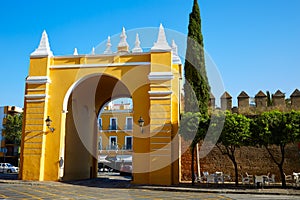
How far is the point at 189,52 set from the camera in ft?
68.1

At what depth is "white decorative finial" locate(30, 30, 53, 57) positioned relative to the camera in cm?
1916

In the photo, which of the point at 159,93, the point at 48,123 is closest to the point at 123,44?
the point at 159,93

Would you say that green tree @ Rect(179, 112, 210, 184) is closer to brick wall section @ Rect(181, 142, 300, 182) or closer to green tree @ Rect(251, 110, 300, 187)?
green tree @ Rect(251, 110, 300, 187)

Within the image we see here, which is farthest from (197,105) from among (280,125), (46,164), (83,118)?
(46,164)

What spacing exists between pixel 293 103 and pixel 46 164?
1454cm

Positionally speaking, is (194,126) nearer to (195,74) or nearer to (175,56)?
(195,74)

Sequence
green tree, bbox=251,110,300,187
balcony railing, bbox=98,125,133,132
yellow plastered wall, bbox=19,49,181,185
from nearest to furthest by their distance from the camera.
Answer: green tree, bbox=251,110,300,187 → yellow plastered wall, bbox=19,49,181,185 → balcony railing, bbox=98,125,133,132

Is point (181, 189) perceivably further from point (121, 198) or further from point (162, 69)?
point (162, 69)

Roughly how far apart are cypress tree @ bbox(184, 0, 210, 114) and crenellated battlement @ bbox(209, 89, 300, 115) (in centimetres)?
159

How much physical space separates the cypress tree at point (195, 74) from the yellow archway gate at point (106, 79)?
3.41 ft

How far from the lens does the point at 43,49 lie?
19406 millimetres

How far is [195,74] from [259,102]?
439 cm

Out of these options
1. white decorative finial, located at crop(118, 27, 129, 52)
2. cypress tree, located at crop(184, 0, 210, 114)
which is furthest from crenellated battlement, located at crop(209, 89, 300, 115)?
white decorative finial, located at crop(118, 27, 129, 52)

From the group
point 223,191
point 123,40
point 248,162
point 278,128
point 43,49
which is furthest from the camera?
point 123,40
